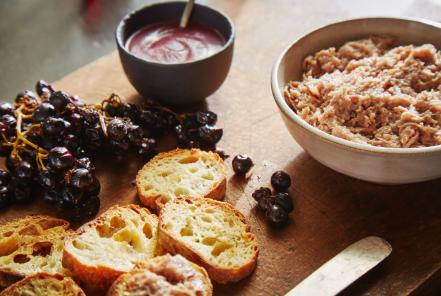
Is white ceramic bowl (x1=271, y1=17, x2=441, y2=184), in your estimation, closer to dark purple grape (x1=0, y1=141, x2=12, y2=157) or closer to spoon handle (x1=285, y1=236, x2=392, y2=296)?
spoon handle (x1=285, y1=236, x2=392, y2=296)

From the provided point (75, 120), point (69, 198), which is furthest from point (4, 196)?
point (75, 120)

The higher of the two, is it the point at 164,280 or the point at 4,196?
the point at 164,280

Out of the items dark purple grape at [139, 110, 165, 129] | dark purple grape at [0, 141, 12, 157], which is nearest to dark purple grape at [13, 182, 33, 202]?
dark purple grape at [0, 141, 12, 157]

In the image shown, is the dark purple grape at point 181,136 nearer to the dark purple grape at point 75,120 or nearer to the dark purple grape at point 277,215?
the dark purple grape at point 75,120

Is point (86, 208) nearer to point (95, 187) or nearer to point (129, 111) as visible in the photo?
point (95, 187)

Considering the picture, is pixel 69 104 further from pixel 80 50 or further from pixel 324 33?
pixel 80 50

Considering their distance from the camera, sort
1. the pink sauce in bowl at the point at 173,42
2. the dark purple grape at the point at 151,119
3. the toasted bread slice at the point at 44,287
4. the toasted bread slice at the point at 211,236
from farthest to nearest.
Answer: the pink sauce in bowl at the point at 173,42 < the dark purple grape at the point at 151,119 < the toasted bread slice at the point at 211,236 < the toasted bread slice at the point at 44,287

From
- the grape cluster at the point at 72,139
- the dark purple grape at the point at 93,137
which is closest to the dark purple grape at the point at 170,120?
the grape cluster at the point at 72,139
